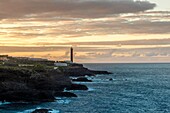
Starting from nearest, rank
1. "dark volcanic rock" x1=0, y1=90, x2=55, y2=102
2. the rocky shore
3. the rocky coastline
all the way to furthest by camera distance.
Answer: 1. "dark volcanic rock" x1=0, y1=90, x2=55, y2=102
2. the rocky coastline
3. the rocky shore

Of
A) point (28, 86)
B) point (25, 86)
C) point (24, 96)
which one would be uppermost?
point (25, 86)

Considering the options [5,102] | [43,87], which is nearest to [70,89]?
[43,87]

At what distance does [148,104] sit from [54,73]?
4669cm

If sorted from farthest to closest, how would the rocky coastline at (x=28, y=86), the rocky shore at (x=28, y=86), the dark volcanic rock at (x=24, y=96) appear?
the rocky shore at (x=28, y=86), the rocky coastline at (x=28, y=86), the dark volcanic rock at (x=24, y=96)

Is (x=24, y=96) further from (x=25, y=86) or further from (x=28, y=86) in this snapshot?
(x=28, y=86)

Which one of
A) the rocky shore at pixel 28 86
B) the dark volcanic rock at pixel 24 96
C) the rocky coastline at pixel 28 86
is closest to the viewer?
the dark volcanic rock at pixel 24 96

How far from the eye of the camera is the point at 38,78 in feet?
381

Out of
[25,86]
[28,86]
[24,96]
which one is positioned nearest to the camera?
[24,96]

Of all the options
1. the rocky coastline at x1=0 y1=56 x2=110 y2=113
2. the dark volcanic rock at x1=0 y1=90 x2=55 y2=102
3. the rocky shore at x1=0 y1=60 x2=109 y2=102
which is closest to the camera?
the dark volcanic rock at x1=0 y1=90 x2=55 y2=102

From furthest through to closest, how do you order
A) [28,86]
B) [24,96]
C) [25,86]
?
[28,86]
[25,86]
[24,96]

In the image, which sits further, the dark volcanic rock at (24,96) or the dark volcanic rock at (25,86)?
the dark volcanic rock at (25,86)

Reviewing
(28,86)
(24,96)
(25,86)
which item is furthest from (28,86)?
(24,96)

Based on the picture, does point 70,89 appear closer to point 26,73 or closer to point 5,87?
point 26,73

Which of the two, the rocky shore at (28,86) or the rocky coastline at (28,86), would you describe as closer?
the rocky coastline at (28,86)
